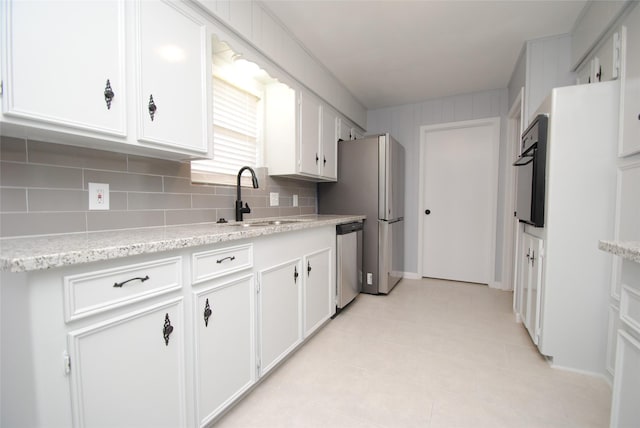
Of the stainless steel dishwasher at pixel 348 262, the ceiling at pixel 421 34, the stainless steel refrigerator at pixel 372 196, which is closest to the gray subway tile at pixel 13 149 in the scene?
the ceiling at pixel 421 34

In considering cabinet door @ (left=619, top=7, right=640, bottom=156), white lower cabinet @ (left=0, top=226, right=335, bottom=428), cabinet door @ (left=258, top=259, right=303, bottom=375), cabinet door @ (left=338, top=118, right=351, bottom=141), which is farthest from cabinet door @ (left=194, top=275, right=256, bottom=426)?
cabinet door @ (left=338, top=118, right=351, bottom=141)

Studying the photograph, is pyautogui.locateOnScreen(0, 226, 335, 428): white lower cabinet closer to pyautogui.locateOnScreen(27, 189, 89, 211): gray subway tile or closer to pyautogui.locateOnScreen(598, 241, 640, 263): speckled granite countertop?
pyautogui.locateOnScreen(27, 189, 89, 211): gray subway tile

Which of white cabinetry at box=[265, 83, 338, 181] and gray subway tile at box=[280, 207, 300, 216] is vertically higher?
white cabinetry at box=[265, 83, 338, 181]

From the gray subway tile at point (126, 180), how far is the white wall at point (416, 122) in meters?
3.17

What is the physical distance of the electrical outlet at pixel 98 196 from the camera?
1335 millimetres

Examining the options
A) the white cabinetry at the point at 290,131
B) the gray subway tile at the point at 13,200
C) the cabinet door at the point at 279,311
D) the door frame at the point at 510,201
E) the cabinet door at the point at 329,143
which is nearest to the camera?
the gray subway tile at the point at 13,200

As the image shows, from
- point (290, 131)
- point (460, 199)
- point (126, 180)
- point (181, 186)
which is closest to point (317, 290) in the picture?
point (181, 186)

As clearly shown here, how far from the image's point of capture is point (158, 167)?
1615mm

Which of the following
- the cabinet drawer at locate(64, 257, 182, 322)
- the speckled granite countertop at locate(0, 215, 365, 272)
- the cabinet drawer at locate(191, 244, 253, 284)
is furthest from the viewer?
the cabinet drawer at locate(191, 244, 253, 284)

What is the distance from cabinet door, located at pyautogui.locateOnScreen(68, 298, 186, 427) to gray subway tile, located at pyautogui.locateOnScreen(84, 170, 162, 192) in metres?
0.71

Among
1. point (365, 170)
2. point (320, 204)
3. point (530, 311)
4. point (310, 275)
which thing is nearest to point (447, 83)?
point (365, 170)

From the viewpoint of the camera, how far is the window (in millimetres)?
2057

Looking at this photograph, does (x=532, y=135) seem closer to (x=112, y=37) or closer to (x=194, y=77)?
(x=194, y=77)

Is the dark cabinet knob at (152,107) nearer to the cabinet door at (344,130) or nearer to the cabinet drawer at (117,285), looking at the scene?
the cabinet drawer at (117,285)
